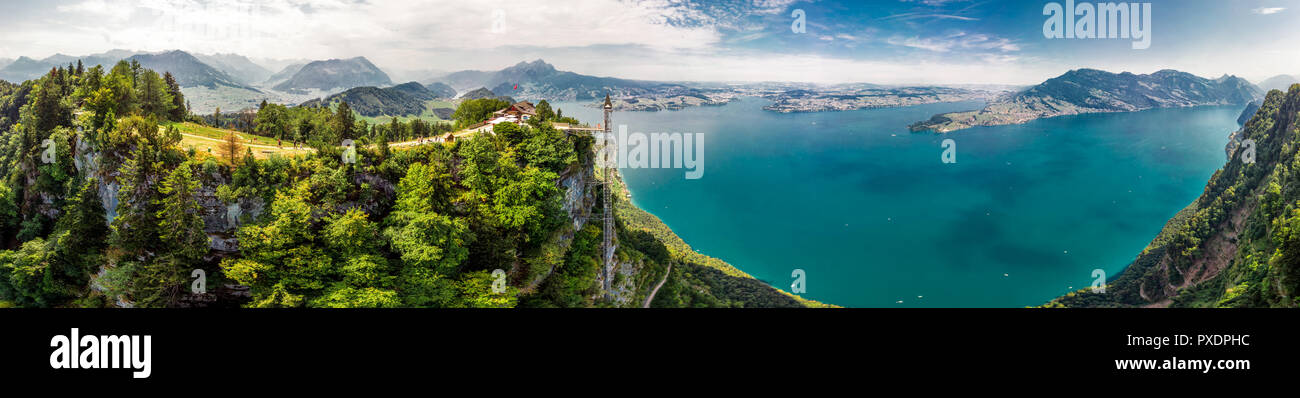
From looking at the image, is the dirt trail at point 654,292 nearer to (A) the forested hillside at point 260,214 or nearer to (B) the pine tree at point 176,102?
(A) the forested hillside at point 260,214

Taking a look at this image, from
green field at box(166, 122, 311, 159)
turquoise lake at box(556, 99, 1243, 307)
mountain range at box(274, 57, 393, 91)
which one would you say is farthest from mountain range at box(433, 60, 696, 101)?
green field at box(166, 122, 311, 159)

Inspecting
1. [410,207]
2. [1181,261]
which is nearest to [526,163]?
[410,207]

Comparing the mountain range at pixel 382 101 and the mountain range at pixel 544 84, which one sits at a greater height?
the mountain range at pixel 544 84

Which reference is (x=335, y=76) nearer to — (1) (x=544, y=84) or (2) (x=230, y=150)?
(1) (x=544, y=84)

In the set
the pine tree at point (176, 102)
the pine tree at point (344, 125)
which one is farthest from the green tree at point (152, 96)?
the pine tree at point (344, 125)

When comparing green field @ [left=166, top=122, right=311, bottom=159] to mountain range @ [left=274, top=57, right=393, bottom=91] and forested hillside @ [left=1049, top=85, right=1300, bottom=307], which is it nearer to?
forested hillside @ [left=1049, top=85, right=1300, bottom=307]

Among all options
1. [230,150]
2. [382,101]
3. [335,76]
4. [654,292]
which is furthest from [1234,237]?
[335,76]
